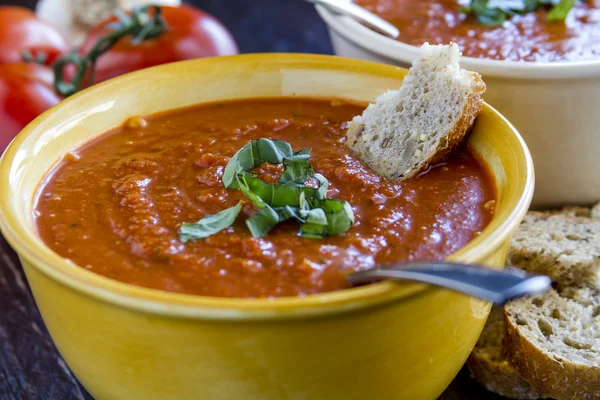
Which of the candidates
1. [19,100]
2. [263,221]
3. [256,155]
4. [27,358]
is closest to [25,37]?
[19,100]

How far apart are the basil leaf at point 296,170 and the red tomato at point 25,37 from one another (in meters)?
2.42

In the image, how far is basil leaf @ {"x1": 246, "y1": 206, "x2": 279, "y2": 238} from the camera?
6.31 ft

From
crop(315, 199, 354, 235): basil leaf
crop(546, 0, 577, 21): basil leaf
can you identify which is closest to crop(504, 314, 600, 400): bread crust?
crop(315, 199, 354, 235): basil leaf

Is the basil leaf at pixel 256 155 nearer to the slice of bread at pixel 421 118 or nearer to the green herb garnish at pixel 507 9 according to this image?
the slice of bread at pixel 421 118

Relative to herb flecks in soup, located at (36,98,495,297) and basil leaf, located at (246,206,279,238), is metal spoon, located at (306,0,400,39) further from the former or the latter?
basil leaf, located at (246,206,279,238)

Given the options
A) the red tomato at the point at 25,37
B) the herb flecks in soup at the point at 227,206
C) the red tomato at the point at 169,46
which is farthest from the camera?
the red tomato at the point at 25,37

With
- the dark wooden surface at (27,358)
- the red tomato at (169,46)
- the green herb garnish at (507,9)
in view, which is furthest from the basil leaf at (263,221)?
the red tomato at (169,46)

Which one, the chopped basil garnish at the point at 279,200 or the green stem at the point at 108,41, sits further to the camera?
the green stem at the point at 108,41

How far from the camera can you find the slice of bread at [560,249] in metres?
2.51

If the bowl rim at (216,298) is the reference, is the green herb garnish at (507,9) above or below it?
above

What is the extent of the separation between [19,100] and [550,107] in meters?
2.33

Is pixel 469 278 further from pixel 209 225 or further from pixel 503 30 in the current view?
pixel 503 30

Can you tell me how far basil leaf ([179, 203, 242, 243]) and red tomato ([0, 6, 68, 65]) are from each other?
2553 mm

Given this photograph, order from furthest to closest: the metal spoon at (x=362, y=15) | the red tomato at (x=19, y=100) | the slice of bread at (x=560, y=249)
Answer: the red tomato at (x=19, y=100)
the metal spoon at (x=362, y=15)
the slice of bread at (x=560, y=249)
